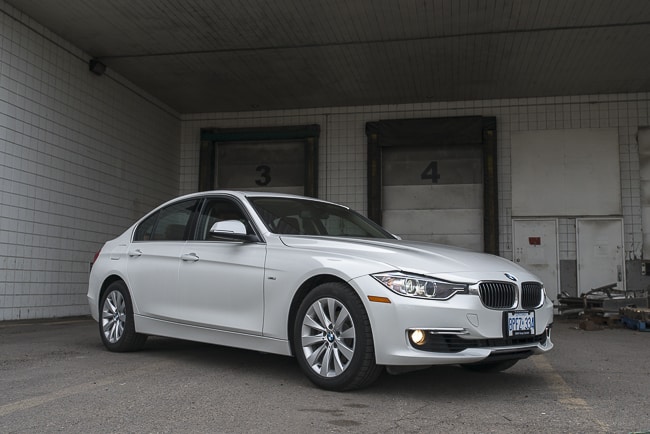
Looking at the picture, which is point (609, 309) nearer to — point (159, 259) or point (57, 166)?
point (159, 259)

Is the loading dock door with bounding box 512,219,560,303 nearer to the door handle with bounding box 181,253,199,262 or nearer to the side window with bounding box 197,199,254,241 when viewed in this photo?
the side window with bounding box 197,199,254,241

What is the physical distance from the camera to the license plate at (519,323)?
4.12 metres

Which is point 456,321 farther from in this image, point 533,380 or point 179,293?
point 179,293

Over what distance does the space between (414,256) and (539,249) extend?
34.9ft

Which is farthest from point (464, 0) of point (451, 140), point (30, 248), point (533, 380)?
point (30, 248)

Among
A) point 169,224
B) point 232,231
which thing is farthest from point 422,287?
point 169,224

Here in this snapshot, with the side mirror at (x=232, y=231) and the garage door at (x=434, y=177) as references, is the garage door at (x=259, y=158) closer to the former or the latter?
the garage door at (x=434, y=177)

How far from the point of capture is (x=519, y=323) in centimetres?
421

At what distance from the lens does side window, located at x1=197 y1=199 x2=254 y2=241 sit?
17.6 feet

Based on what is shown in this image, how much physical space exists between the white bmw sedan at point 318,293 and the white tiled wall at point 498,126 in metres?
8.90

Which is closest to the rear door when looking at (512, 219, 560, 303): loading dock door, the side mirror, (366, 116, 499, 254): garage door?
the side mirror

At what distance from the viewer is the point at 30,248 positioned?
1034 centimetres

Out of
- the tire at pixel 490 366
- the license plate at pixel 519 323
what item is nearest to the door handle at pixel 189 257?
the tire at pixel 490 366

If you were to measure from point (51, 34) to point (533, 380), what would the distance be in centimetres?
996
